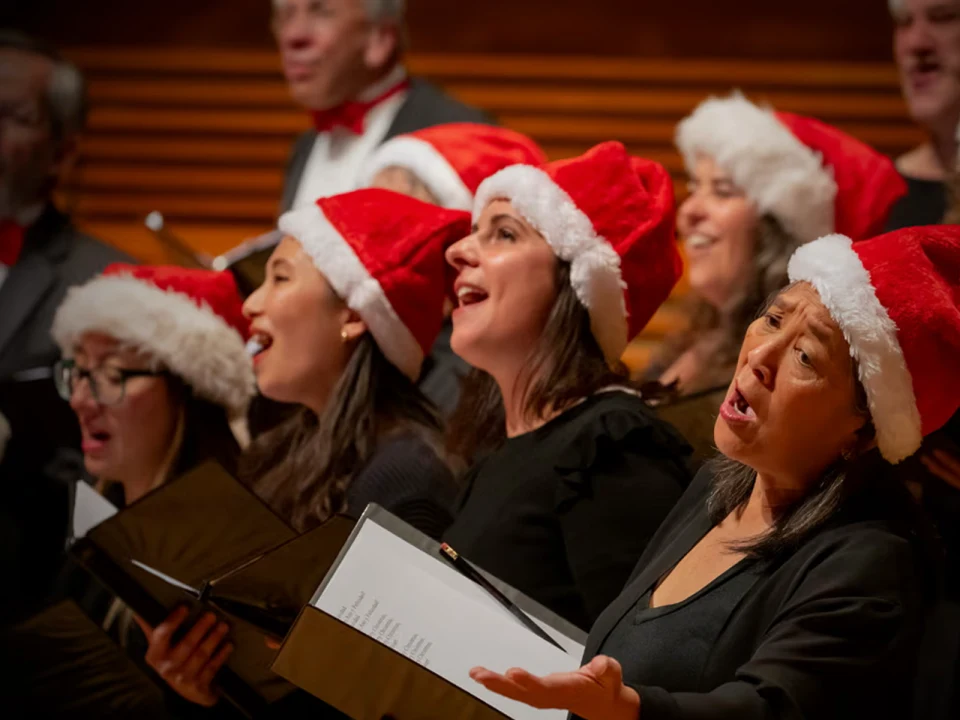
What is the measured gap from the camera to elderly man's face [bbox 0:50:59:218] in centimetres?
386

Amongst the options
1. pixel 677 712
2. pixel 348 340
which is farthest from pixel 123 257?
pixel 677 712

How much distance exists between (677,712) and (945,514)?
1057 mm

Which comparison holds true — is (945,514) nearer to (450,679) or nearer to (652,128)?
(450,679)

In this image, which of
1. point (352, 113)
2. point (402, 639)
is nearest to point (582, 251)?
point (402, 639)

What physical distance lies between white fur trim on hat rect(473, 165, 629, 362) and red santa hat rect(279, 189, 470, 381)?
0.35m

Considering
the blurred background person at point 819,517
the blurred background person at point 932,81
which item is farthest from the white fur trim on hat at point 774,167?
the blurred background person at point 819,517

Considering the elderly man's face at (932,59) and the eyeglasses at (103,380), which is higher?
the elderly man's face at (932,59)

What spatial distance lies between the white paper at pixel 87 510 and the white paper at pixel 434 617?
0.72 metres

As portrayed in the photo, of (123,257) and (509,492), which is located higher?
(509,492)

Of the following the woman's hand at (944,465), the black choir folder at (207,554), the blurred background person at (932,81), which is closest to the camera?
the black choir folder at (207,554)

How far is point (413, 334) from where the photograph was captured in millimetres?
2656

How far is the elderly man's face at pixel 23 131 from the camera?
386 cm

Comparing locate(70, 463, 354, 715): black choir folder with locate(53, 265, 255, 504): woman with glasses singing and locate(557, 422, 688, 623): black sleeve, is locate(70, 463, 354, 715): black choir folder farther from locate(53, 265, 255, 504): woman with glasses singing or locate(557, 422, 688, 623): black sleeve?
locate(53, 265, 255, 504): woman with glasses singing

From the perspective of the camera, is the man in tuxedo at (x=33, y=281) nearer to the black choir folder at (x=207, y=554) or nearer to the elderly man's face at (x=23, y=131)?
the elderly man's face at (x=23, y=131)
